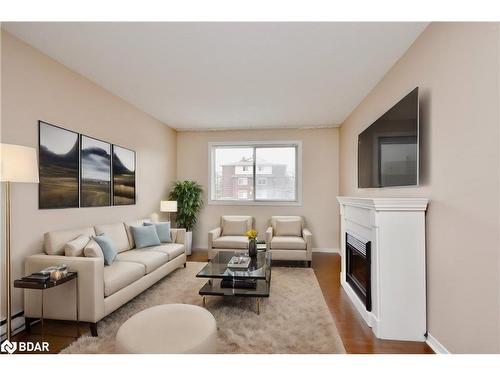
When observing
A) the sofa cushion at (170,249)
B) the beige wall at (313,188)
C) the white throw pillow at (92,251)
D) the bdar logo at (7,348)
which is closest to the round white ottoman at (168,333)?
the white throw pillow at (92,251)

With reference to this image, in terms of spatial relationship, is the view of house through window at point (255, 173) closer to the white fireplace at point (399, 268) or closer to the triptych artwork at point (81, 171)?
the triptych artwork at point (81, 171)

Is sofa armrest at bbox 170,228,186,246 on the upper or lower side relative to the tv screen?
lower

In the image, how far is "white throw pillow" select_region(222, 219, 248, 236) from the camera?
5.18 metres

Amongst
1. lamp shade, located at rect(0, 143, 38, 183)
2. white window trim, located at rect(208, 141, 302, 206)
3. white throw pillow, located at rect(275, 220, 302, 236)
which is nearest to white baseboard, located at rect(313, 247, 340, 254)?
white throw pillow, located at rect(275, 220, 302, 236)

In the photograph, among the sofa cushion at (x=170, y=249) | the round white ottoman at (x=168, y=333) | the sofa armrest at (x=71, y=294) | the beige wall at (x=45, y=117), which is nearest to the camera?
the round white ottoman at (x=168, y=333)

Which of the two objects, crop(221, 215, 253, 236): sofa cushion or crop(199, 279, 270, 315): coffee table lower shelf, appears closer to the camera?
crop(199, 279, 270, 315): coffee table lower shelf

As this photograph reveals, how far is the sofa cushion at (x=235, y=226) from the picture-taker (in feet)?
17.0

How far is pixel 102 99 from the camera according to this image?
3.59 m

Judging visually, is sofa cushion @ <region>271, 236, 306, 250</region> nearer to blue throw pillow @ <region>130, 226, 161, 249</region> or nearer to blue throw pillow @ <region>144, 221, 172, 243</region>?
blue throw pillow @ <region>144, 221, 172, 243</region>

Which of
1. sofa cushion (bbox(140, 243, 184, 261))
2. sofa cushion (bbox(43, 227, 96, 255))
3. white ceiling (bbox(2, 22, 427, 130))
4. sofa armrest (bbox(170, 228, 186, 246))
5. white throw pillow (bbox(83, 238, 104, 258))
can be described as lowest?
sofa cushion (bbox(140, 243, 184, 261))

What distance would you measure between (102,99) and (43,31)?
1298mm

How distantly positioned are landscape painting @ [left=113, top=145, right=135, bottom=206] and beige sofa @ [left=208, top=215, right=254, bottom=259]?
1601mm

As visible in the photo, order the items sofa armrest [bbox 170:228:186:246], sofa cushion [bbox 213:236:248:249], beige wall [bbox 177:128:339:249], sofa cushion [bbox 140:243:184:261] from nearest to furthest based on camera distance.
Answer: sofa cushion [bbox 140:243:184:261] → sofa armrest [bbox 170:228:186:246] → sofa cushion [bbox 213:236:248:249] → beige wall [bbox 177:128:339:249]

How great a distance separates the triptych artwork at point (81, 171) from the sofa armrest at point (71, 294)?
2.20 ft
